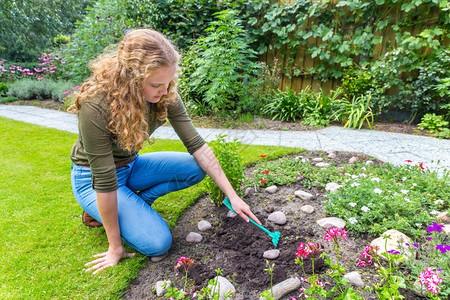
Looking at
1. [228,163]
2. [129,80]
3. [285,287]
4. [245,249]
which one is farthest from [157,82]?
[285,287]

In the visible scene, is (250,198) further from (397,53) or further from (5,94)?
(5,94)

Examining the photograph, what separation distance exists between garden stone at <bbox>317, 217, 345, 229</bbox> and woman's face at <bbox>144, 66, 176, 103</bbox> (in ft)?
4.01

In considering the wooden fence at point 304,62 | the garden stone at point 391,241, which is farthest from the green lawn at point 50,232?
the wooden fence at point 304,62

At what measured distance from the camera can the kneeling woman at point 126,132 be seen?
1393 millimetres

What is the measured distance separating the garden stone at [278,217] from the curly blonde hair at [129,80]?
0.97m

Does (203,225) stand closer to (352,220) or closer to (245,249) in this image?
(245,249)

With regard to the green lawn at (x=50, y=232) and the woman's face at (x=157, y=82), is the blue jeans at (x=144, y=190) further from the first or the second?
the woman's face at (x=157, y=82)

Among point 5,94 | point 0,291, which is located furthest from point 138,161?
point 5,94

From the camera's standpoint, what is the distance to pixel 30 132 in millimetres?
4074

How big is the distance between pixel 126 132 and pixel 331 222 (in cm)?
130

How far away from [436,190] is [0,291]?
103 inches

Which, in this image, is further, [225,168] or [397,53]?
[397,53]

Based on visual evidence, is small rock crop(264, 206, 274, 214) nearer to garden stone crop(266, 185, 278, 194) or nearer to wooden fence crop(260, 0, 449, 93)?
garden stone crop(266, 185, 278, 194)

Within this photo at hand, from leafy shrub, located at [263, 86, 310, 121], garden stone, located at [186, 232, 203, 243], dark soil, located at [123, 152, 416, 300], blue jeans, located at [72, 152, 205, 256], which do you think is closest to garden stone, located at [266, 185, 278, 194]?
dark soil, located at [123, 152, 416, 300]
